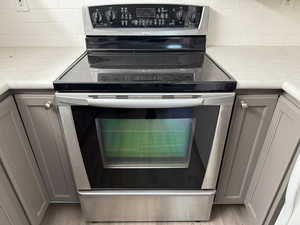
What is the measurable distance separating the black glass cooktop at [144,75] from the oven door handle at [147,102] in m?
0.04

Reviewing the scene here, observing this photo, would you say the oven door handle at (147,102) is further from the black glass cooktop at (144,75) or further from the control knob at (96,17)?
the control knob at (96,17)

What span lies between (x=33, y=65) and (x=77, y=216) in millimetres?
975

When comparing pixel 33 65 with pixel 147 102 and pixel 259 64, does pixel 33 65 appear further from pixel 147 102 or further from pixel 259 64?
pixel 259 64

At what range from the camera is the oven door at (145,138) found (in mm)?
917

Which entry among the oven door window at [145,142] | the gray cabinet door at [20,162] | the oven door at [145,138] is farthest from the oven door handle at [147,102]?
the gray cabinet door at [20,162]

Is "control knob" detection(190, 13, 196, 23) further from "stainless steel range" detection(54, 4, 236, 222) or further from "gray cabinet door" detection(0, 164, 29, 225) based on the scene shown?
"gray cabinet door" detection(0, 164, 29, 225)

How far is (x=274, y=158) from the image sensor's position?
1.04 metres

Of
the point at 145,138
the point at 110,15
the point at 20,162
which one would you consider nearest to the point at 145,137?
the point at 145,138

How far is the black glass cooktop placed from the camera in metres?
0.90

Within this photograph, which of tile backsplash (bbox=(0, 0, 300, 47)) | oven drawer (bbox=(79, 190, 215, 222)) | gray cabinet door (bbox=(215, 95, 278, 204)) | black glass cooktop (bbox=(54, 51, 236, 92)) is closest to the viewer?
black glass cooktop (bbox=(54, 51, 236, 92))

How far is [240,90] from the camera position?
3.18 ft

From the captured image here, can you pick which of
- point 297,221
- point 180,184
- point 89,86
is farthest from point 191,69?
point 297,221

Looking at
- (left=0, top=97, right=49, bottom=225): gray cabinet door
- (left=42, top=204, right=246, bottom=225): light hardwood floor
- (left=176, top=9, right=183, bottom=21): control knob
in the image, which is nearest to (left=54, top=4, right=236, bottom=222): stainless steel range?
(left=176, top=9, right=183, bottom=21): control knob

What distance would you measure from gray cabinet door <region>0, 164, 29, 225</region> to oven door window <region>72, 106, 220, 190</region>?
1.12 feet
